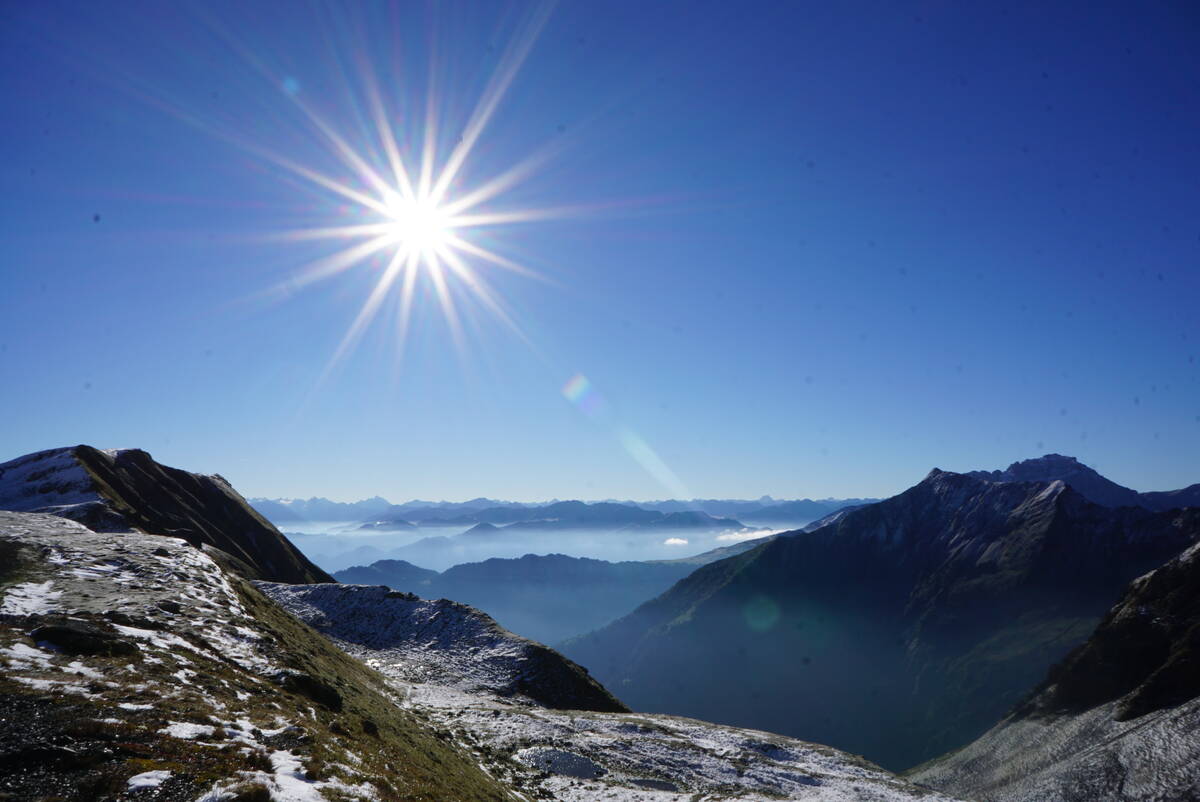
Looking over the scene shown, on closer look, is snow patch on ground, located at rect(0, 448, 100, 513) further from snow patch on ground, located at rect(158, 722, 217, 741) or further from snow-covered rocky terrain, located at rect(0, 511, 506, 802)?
snow patch on ground, located at rect(158, 722, 217, 741)

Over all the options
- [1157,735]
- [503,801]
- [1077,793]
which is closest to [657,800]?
[503,801]

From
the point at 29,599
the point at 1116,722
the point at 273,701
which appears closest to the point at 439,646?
the point at 29,599

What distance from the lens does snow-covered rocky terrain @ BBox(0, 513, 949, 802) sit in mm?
12711

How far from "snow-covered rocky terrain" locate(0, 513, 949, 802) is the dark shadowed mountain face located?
85.1 feet

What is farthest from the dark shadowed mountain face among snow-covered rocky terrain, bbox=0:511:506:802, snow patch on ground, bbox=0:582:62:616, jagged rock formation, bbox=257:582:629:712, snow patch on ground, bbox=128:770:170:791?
snow patch on ground, bbox=128:770:170:791

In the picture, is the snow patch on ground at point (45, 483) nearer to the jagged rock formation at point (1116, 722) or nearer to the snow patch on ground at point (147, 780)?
the snow patch on ground at point (147, 780)

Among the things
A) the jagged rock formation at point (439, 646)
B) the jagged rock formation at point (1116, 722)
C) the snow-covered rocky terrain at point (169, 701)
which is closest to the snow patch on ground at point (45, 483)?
the jagged rock formation at point (439, 646)

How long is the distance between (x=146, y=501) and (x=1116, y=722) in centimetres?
17297

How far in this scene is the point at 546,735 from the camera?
137 ft

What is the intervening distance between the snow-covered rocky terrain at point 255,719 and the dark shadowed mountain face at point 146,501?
25933 millimetres

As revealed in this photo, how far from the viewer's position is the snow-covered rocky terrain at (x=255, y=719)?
12711 millimetres

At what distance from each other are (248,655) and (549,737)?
2445cm

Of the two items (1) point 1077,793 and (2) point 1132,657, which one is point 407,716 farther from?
(2) point 1132,657

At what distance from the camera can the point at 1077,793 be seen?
7862cm
